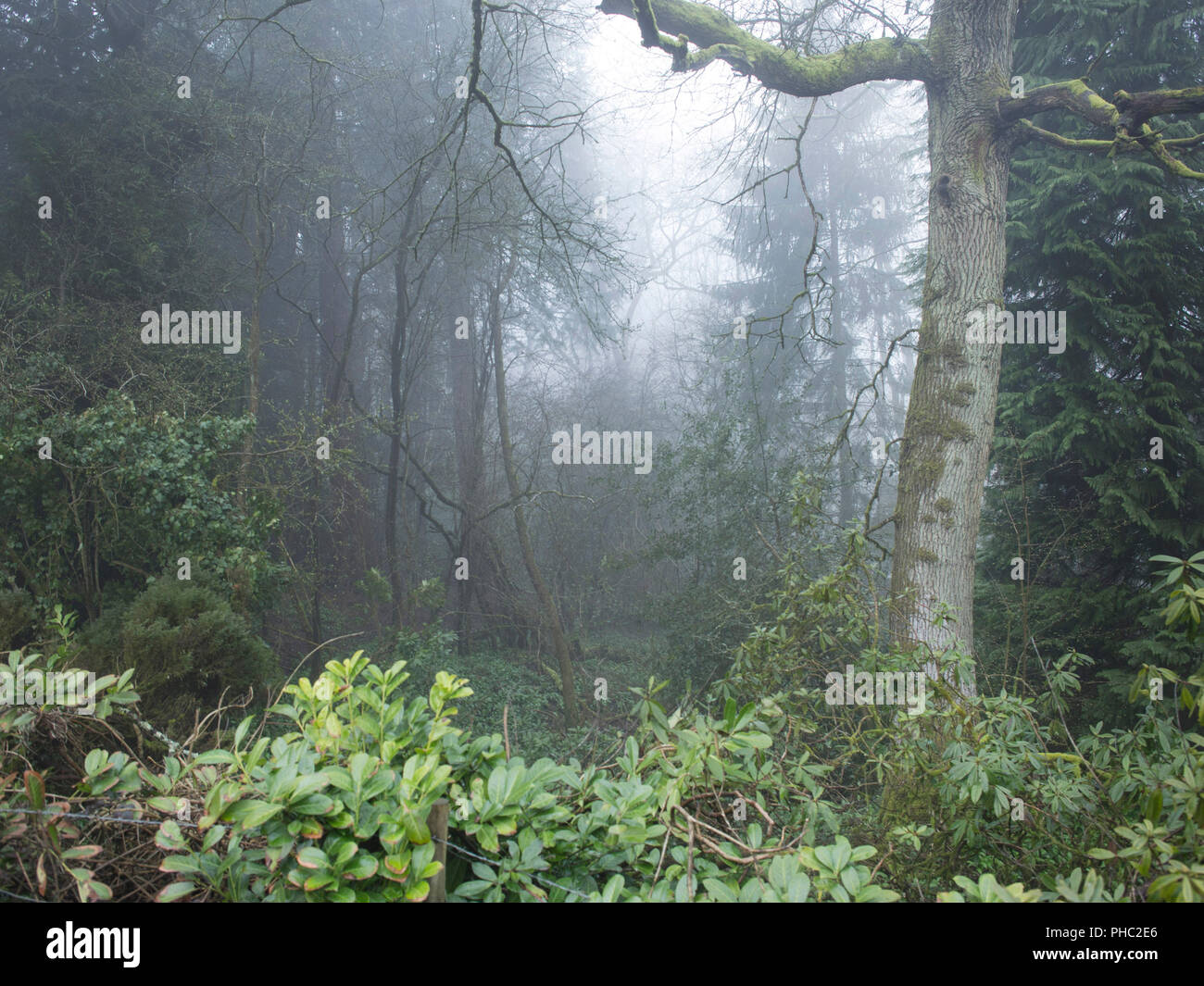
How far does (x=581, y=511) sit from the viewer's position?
10.7 m

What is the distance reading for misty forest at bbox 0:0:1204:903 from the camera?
1.50 metres

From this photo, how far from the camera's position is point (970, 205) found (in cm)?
470

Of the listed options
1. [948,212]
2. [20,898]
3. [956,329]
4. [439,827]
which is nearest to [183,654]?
[20,898]

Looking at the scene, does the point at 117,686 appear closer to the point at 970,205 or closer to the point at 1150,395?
the point at 970,205

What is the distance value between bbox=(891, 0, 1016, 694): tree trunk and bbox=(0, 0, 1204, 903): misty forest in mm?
28

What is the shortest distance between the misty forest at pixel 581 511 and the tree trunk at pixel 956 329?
3 cm

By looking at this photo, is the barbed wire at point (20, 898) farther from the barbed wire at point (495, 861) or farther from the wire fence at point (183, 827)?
the barbed wire at point (495, 861)

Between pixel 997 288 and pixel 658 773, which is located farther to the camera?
pixel 997 288

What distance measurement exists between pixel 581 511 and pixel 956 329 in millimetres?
6833

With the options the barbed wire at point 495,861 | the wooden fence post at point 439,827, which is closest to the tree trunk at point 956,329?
the barbed wire at point 495,861

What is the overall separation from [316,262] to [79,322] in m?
6.91
